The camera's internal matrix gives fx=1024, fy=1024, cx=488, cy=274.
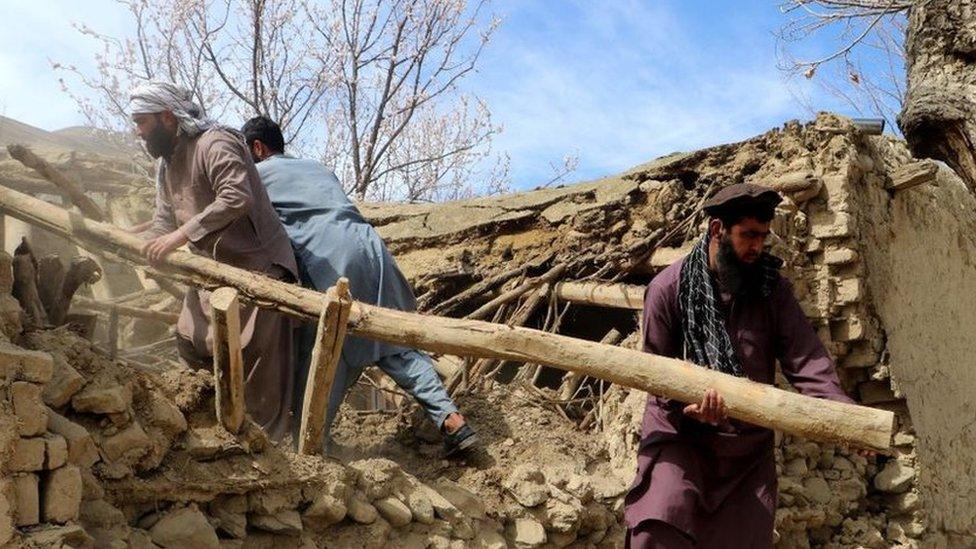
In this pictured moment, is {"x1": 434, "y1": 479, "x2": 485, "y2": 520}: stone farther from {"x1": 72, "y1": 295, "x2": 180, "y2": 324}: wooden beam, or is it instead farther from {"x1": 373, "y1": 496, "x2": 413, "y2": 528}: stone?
{"x1": 72, "y1": 295, "x2": 180, "y2": 324}: wooden beam

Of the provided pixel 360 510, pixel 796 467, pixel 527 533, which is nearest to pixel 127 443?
pixel 360 510

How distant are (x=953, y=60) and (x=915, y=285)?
4.48 feet

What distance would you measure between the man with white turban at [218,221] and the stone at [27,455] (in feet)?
4.32

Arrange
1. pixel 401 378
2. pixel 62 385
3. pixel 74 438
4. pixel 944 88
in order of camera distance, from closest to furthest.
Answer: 1. pixel 74 438
2. pixel 62 385
3. pixel 401 378
4. pixel 944 88

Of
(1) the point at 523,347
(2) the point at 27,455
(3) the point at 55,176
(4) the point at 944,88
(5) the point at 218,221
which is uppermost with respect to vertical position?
(4) the point at 944,88

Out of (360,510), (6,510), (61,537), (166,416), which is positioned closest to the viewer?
(6,510)

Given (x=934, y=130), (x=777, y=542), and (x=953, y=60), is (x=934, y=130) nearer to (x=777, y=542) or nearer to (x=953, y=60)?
(x=953, y=60)

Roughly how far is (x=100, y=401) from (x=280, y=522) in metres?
0.68

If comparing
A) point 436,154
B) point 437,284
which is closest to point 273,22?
point 436,154

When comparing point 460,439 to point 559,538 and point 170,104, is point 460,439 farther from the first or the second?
point 170,104

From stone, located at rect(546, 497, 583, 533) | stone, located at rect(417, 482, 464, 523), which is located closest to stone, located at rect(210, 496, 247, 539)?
stone, located at rect(417, 482, 464, 523)

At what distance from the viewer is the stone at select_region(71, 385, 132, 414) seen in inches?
112

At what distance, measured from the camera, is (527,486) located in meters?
4.05

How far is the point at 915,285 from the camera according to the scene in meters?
5.80
